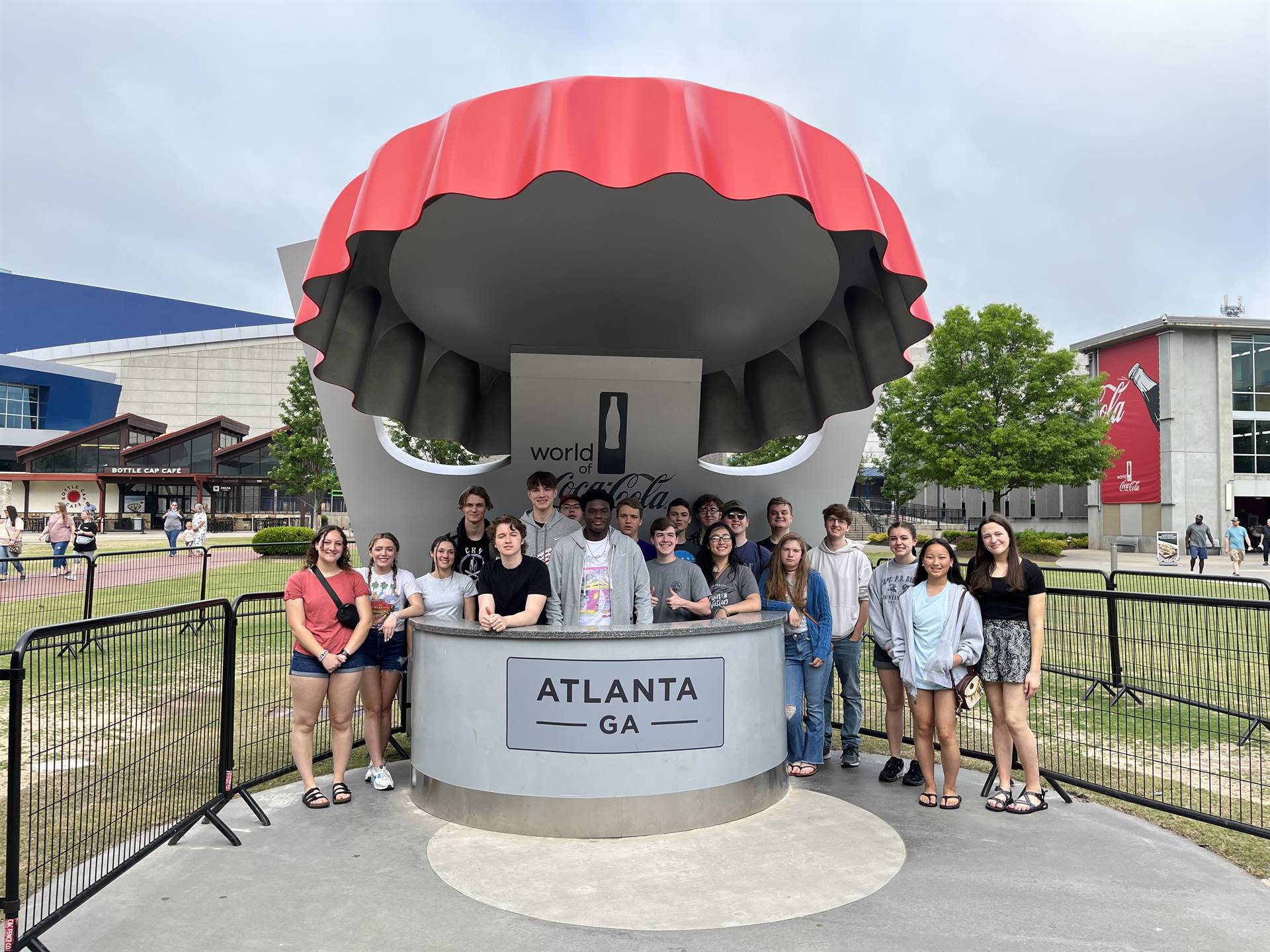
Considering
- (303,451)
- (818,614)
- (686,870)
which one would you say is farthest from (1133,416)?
(686,870)

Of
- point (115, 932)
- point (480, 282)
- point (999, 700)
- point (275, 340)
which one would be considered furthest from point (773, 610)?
point (275, 340)

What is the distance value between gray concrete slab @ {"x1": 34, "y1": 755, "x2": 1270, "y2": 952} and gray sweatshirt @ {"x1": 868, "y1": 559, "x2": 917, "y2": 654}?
1.22 metres

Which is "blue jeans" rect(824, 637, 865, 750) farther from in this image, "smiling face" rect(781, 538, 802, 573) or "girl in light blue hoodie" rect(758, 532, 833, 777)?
"smiling face" rect(781, 538, 802, 573)

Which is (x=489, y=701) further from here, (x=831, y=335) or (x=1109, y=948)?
(x=831, y=335)

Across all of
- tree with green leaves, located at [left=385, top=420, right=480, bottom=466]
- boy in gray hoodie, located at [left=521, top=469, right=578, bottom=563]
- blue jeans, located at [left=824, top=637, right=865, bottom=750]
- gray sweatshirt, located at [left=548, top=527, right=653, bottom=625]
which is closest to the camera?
gray sweatshirt, located at [left=548, top=527, right=653, bottom=625]

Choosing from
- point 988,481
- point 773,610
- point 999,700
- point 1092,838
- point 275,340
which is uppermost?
point 275,340

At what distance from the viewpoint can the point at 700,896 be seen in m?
3.92

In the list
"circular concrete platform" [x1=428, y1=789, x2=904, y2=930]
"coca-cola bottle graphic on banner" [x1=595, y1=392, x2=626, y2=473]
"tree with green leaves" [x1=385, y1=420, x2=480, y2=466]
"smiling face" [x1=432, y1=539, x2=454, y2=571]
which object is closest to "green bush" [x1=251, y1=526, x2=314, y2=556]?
"tree with green leaves" [x1=385, y1=420, x2=480, y2=466]

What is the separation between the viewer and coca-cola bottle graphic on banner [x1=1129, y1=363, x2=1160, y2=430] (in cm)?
3575

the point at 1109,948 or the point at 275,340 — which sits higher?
the point at 275,340

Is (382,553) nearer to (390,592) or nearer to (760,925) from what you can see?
(390,592)

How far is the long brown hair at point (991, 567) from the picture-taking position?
507 cm

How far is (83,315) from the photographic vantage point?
91.4m

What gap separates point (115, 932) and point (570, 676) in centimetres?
233
